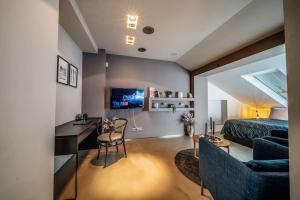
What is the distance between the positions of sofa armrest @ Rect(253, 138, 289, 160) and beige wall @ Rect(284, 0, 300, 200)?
1021 millimetres

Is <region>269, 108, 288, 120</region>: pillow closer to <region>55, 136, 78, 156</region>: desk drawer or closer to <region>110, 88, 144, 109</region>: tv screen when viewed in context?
<region>110, 88, 144, 109</region>: tv screen

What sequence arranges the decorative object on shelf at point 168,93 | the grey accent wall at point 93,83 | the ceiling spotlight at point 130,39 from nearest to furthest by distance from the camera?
the ceiling spotlight at point 130,39, the grey accent wall at point 93,83, the decorative object on shelf at point 168,93

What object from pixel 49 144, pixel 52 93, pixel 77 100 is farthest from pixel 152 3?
pixel 77 100

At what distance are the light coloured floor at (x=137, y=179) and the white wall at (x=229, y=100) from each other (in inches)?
105

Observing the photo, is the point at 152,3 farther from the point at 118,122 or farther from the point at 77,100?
the point at 77,100

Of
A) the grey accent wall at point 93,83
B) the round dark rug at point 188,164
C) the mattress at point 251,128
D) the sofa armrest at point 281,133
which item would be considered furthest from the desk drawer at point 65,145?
the mattress at point 251,128

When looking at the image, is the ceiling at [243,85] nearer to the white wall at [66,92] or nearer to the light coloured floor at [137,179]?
the light coloured floor at [137,179]

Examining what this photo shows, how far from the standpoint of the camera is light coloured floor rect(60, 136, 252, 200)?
5.35 ft

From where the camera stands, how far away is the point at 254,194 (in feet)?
2.85

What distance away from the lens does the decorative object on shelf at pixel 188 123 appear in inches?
170

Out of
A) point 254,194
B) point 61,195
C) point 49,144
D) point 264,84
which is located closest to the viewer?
point 254,194

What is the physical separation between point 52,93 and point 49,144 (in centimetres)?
54

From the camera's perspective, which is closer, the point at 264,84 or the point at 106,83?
the point at 106,83

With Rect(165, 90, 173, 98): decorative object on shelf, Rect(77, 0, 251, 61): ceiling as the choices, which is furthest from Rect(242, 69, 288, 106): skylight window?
Rect(77, 0, 251, 61): ceiling
